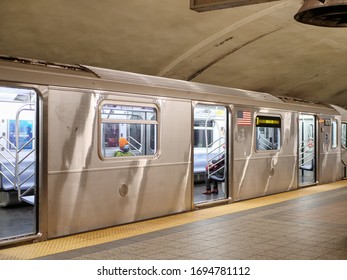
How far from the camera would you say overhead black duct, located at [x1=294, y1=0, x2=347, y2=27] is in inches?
186

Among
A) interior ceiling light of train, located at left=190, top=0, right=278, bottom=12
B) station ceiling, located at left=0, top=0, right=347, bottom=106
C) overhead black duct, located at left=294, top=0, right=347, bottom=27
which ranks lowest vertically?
overhead black duct, located at left=294, top=0, right=347, bottom=27

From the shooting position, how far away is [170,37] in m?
→ 9.90

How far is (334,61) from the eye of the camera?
14859 millimetres

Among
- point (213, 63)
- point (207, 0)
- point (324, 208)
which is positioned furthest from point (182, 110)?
point (213, 63)

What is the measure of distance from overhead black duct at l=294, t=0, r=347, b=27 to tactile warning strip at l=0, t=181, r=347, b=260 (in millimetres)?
3541

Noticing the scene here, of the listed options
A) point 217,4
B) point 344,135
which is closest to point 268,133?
point 344,135

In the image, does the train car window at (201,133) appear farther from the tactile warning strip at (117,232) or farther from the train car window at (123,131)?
the train car window at (123,131)

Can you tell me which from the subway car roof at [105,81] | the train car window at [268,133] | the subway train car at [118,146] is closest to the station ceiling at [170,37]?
the subway train car at [118,146]

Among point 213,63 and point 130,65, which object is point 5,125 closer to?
point 130,65

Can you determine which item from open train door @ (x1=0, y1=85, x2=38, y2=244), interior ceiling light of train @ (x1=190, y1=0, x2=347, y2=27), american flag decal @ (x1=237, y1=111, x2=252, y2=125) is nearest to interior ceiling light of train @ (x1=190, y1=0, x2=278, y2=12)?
interior ceiling light of train @ (x1=190, y1=0, x2=347, y2=27)

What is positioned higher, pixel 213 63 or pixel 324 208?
pixel 213 63

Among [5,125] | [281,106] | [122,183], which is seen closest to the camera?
[122,183]

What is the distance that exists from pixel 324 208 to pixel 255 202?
137cm

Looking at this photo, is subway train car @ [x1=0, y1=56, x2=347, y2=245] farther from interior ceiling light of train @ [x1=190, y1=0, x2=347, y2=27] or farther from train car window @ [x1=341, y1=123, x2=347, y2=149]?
train car window @ [x1=341, y1=123, x2=347, y2=149]
